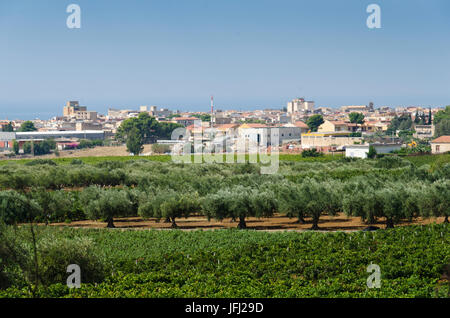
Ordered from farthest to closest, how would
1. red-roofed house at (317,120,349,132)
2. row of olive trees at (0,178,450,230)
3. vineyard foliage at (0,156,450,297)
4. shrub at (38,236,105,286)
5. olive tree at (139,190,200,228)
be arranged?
red-roofed house at (317,120,349,132) → olive tree at (139,190,200,228) → row of olive trees at (0,178,450,230) → shrub at (38,236,105,286) → vineyard foliage at (0,156,450,297)

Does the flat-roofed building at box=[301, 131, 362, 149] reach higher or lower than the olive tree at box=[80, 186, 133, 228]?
higher

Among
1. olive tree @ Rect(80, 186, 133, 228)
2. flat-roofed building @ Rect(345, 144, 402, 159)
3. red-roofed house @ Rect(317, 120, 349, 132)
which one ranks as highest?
red-roofed house @ Rect(317, 120, 349, 132)

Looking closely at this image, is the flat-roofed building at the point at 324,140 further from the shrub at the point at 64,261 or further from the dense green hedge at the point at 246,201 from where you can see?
the shrub at the point at 64,261

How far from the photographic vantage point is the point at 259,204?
29594 mm

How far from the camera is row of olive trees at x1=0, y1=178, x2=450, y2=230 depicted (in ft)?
93.5

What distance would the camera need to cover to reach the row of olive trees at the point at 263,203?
93.5 feet

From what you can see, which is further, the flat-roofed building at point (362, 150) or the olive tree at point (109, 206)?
the flat-roofed building at point (362, 150)

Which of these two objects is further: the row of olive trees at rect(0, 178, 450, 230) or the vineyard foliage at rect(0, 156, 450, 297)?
Result: the row of olive trees at rect(0, 178, 450, 230)

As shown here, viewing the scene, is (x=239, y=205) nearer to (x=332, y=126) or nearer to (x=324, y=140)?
(x=324, y=140)

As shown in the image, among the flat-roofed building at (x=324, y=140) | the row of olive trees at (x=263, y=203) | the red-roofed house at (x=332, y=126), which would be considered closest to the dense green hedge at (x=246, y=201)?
the row of olive trees at (x=263, y=203)

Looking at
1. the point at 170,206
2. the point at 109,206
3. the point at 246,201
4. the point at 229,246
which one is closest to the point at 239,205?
the point at 246,201

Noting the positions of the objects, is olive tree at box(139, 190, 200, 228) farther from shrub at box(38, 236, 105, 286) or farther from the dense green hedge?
shrub at box(38, 236, 105, 286)

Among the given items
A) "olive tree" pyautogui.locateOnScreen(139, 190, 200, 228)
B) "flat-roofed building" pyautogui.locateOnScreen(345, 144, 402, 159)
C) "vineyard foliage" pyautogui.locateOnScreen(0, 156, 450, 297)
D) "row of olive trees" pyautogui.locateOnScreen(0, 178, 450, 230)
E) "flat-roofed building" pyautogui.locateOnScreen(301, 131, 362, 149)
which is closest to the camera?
"vineyard foliage" pyautogui.locateOnScreen(0, 156, 450, 297)

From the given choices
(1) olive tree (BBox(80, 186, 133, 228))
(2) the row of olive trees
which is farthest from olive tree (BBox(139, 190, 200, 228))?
(1) olive tree (BBox(80, 186, 133, 228))
